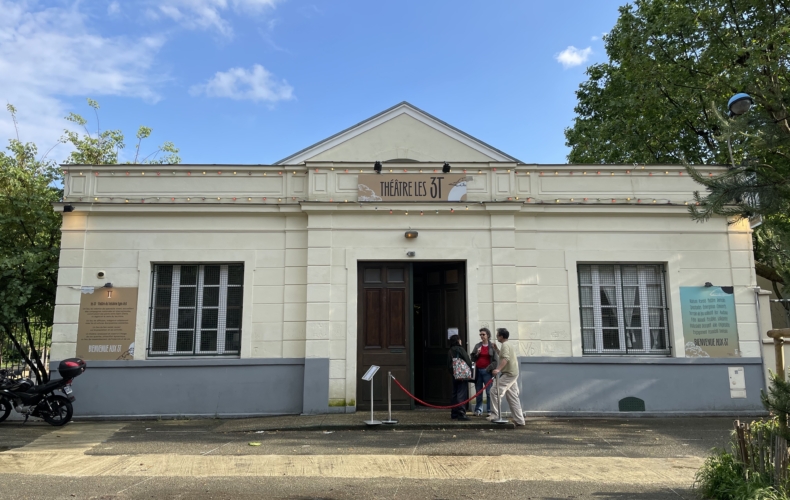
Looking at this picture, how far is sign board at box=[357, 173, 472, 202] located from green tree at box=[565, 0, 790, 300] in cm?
420

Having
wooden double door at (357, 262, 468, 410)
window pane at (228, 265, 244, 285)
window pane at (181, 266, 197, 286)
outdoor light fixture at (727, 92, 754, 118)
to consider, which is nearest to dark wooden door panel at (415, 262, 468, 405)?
wooden double door at (357, 262, 468, 410)

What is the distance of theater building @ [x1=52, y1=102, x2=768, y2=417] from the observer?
11.0 m

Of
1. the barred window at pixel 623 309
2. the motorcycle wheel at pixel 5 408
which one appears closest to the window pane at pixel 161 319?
the motorcycle wheel at pixel 5 408

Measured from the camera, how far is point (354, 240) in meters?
11.3

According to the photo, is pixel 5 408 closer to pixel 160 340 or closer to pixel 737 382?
pixel 160 340

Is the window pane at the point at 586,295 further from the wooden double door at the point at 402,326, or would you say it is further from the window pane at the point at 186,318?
the window pane at the point at 186,318

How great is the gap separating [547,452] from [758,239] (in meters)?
11.9

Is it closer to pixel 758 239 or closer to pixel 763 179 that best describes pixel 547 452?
pixel 763 179

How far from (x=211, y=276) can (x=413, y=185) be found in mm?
4255

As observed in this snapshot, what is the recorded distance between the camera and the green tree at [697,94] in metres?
6.04

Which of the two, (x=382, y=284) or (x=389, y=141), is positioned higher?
(x=389, y=141)

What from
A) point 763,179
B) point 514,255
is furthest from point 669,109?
point 763,179

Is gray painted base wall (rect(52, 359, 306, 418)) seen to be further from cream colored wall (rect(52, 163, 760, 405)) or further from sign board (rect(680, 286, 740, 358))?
sign board (rect(680, 286, 740, 358))

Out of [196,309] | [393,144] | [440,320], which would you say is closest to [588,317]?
[440,320]
